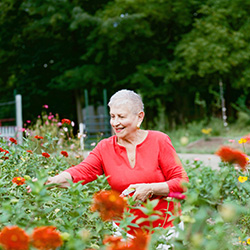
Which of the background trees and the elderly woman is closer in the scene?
the elderly woman

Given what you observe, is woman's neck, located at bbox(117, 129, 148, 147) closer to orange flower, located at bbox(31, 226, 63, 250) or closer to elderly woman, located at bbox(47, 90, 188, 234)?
elderly woman, located at bbox(47, 90, 188, 234)

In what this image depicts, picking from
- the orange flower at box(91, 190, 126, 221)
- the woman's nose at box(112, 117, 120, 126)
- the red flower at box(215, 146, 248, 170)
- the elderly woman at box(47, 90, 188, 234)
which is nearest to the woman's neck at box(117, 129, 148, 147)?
the elderly woman at box(47, 90, 188, 234)

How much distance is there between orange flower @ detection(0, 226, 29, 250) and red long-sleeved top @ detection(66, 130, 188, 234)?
3.90 ft

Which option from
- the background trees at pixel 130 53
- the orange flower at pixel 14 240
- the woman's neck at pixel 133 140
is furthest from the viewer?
the background trees at pixel 130 53

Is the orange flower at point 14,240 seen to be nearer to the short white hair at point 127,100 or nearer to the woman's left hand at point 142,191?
the woman's left hand at point 142,191

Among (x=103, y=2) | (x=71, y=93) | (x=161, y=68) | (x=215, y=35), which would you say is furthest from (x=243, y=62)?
(x=71, y=93)

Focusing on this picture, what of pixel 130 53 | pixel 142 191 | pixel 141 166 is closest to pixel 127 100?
pixel 141 166

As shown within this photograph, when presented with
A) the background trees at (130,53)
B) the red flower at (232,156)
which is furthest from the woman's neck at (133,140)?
the background trees at (130,53)

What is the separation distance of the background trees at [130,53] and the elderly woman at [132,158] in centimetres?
1194

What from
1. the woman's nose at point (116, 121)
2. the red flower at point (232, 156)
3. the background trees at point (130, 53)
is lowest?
the red flower at point (232, 156)

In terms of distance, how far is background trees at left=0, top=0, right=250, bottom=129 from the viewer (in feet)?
51.5

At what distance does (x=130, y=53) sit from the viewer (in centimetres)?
1800

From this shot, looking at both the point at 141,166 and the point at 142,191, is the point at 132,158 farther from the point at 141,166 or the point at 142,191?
the point at 142,191

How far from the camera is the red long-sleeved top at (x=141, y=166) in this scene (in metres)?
2.32
